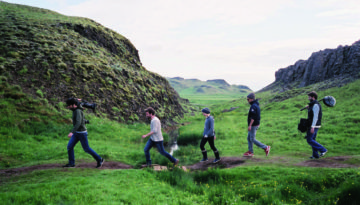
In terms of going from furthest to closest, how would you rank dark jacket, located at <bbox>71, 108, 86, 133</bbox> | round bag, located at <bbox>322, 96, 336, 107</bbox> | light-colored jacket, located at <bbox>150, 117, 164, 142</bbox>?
1. round bag, located at <bbox>322, 96, 336, 107</bbox>
2. light-colored jacket, located at <bbox>150, 117, 164, 142</bbox>
3. dark jacket, located at <bbox>71, 108, 86, 133</bbox>

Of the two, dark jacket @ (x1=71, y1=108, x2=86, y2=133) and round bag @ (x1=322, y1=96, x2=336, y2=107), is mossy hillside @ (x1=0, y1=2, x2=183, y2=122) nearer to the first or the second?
dark jacket @ (x1=71, y1=108, x2=86, y2=133)

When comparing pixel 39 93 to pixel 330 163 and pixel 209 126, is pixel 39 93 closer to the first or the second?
pixel 209 126

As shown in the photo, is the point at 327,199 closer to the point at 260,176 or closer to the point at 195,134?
the point at 260,176

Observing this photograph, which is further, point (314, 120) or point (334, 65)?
point (334, 65)

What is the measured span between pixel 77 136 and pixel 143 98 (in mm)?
27664

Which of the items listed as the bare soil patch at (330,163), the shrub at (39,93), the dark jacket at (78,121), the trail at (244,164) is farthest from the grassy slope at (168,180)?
the shrub at (39,93)

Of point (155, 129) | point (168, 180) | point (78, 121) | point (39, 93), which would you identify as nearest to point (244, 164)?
point (168, 180)

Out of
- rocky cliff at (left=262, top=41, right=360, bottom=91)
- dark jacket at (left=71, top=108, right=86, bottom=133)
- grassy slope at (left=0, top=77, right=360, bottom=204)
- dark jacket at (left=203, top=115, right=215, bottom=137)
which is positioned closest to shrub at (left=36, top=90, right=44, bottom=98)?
grassy slope at (left=0, top=77, right=360, bottom=204)

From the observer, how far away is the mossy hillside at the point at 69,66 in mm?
25109

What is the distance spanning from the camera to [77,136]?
33.7 ft

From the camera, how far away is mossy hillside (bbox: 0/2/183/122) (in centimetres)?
2511

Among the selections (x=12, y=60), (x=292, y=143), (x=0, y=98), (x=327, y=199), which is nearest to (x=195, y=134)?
(x=292, y=143)

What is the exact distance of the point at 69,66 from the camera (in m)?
29.9

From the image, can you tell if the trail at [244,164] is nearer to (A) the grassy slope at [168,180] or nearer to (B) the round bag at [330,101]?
(A) the grassy slope at [168,180]
